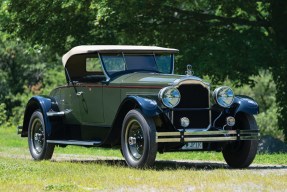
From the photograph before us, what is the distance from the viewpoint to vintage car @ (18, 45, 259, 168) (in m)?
12.2

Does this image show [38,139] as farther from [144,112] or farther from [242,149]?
[242,149]

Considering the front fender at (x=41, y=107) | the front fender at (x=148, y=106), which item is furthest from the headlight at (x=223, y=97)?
the front fender at (x=41, y=107)

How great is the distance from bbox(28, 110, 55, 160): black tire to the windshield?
186 centimetres

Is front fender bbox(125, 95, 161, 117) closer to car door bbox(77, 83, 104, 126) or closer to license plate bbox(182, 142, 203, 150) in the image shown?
license plate bbox(182, 142, 203, 150)

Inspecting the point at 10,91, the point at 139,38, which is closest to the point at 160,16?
the point at 139,38

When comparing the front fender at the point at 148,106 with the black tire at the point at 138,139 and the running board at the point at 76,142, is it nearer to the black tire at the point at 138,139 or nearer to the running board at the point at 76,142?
the black tire at the point at 138,139

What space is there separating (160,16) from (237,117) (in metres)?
10.8

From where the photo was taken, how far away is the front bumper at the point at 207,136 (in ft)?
39.2

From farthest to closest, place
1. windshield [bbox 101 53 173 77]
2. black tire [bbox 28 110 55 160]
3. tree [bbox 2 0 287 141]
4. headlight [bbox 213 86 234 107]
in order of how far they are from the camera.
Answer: tree [bbox 2 0 287 141] → black tire [bbox 28 110 55 160] → windshield [bbox 101 53 173 77] → headlight [bbox 213 86 234 107]

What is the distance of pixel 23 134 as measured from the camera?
15781mm

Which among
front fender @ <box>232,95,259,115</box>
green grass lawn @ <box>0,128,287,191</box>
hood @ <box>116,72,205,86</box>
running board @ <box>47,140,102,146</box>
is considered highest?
hood @ <box>116,72,205,86</box>

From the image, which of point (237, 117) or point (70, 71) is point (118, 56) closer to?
point (70, 71)

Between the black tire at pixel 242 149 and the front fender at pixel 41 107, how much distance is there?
11.3 feet

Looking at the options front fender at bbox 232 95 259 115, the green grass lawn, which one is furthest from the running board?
front fender at bbox 232 95 259 115
